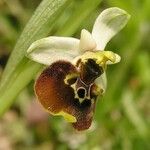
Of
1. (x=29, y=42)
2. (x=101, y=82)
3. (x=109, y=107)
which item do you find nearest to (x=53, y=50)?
(x=29, y=42)

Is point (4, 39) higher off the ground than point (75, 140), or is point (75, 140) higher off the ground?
point (4, 39)

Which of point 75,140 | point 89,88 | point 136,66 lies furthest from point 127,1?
point 89,88

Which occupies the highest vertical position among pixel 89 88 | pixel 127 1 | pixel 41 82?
pixel 41 82

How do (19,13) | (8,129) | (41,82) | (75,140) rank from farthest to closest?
(19,13) < (8,129) < (75,140) < (41,82)

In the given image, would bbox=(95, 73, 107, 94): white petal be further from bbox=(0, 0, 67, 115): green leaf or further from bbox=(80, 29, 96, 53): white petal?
bbox=(0, 0, 67, 115): green leaf

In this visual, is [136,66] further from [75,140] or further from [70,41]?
[70,41]

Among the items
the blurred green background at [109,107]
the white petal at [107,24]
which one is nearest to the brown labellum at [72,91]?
the white petal at [107,24]

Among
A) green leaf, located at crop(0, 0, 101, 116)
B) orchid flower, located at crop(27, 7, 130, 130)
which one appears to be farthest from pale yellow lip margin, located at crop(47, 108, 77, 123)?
green leaf, located at crop(0, 0, 101, 116)

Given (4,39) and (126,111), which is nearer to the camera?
(126,111)
